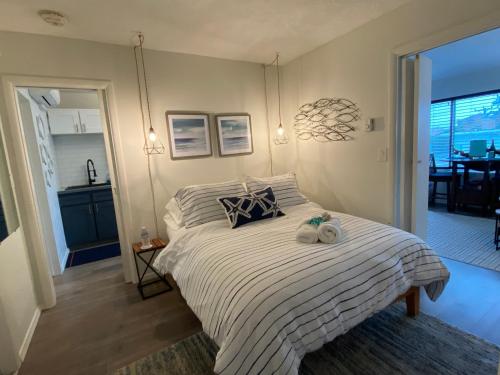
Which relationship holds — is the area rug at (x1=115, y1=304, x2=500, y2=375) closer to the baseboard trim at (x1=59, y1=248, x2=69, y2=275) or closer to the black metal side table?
the black metal side table

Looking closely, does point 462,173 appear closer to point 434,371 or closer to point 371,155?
point 371,155

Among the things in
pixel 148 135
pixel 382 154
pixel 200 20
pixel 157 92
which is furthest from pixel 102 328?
pixel 382 154

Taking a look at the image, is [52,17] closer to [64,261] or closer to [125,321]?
[125,321]

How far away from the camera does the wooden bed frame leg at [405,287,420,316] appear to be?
1.94 meters

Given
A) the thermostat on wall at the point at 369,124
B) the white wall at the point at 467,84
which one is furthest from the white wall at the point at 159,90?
the white wall at the point at 467,84

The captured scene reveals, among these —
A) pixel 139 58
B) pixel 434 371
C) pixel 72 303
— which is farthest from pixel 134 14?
pixel 434 371

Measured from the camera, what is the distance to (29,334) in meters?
2.05

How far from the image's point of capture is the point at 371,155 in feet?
8.52

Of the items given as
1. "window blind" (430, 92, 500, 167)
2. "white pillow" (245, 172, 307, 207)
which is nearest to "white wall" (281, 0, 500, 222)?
"white pillow" (245, 172, 307, 207)

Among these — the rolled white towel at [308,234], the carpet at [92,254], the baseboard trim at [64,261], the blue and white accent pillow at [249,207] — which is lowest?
the carpet at [92,254]

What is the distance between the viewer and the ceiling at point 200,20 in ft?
6.36

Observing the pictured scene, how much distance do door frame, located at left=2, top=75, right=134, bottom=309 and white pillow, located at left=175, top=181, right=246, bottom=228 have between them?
0.67 meters

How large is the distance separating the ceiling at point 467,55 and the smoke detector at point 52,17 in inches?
136

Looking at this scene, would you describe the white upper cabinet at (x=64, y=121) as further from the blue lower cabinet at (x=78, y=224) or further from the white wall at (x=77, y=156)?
the blue lower cabinet at (x=78, y=224)
